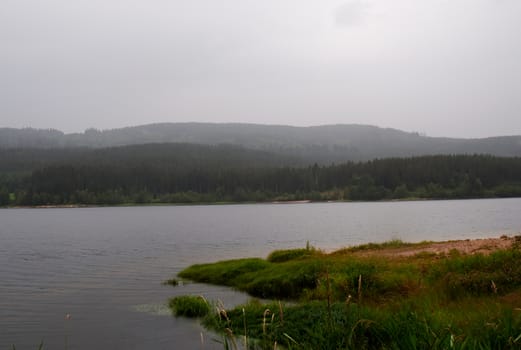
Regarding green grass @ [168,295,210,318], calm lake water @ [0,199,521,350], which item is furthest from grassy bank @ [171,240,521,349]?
calm lake water @ [0,199,521,350]

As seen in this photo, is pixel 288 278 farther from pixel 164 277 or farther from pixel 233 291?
pixel 164 277

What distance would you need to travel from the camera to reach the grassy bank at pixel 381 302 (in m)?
9.02

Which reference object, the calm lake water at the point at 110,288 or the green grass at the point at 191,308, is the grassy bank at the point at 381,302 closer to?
the green grass at the point at 191,308

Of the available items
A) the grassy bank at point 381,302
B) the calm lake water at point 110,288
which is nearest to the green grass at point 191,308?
the grassy bank at point 381,302

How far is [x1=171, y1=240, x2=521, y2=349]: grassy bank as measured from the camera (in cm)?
902

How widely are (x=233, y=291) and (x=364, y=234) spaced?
121 feet

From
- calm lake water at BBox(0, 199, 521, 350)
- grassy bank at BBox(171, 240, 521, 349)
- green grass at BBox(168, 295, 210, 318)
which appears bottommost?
calm lake water at BBox(0, 199, 521, 350)

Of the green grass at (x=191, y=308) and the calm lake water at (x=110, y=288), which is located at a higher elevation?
the green grass at (x=191, y=308)

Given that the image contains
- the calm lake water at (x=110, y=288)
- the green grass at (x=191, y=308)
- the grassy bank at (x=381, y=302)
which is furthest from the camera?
the green grass at (x=191, y=308)

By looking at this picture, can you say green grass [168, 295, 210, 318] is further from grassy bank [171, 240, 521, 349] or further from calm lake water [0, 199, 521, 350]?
calm lake water [0, 199, 521, 350]

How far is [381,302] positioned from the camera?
1709cm

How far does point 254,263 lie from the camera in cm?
2956

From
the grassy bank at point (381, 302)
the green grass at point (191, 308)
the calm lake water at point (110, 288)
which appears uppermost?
the grassy bank at point (381, 302)

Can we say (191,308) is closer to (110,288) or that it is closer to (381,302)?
(381,302)
